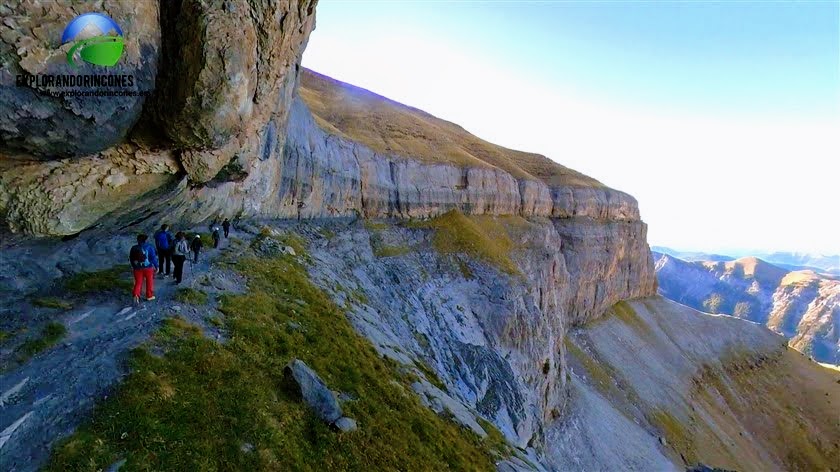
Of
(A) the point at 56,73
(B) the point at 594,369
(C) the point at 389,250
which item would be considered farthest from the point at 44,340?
(B) the point at 594,369

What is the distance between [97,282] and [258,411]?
9.01 metres

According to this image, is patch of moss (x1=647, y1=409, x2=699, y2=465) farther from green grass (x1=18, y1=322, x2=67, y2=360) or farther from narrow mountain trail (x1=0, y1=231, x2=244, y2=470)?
green grass (x1=18, y1=322, x2=67, y2=360)

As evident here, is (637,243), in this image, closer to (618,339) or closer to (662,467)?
(618,339)

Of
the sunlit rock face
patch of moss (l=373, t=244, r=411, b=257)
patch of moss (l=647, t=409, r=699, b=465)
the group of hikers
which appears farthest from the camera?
patch of moss (l=647, t=409, r=699, b=465)

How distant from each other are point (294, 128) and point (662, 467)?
51.1 meters

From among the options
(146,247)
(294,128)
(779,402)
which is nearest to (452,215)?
(294,128)

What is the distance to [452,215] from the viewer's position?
51.2 m

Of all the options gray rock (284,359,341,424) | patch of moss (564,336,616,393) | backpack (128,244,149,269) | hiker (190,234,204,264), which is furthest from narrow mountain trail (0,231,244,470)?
patch of moss (564,336,616,393)

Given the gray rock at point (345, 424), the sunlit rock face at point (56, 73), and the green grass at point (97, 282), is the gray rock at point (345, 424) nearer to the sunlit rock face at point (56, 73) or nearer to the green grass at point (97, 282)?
the green grass at point (97, 282)

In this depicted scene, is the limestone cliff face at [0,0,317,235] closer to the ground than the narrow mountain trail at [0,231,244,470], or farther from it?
farther from it

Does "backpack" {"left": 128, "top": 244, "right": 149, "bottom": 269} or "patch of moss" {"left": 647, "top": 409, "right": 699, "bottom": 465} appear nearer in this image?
"backpack" {"left": 128, "top": 244, "right": 149, "bottom": 269}

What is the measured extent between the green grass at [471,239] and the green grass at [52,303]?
1298 inches

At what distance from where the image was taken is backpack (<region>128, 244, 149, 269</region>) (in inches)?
521

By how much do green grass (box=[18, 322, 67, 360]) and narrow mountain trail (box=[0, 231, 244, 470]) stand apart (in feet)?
0.49
